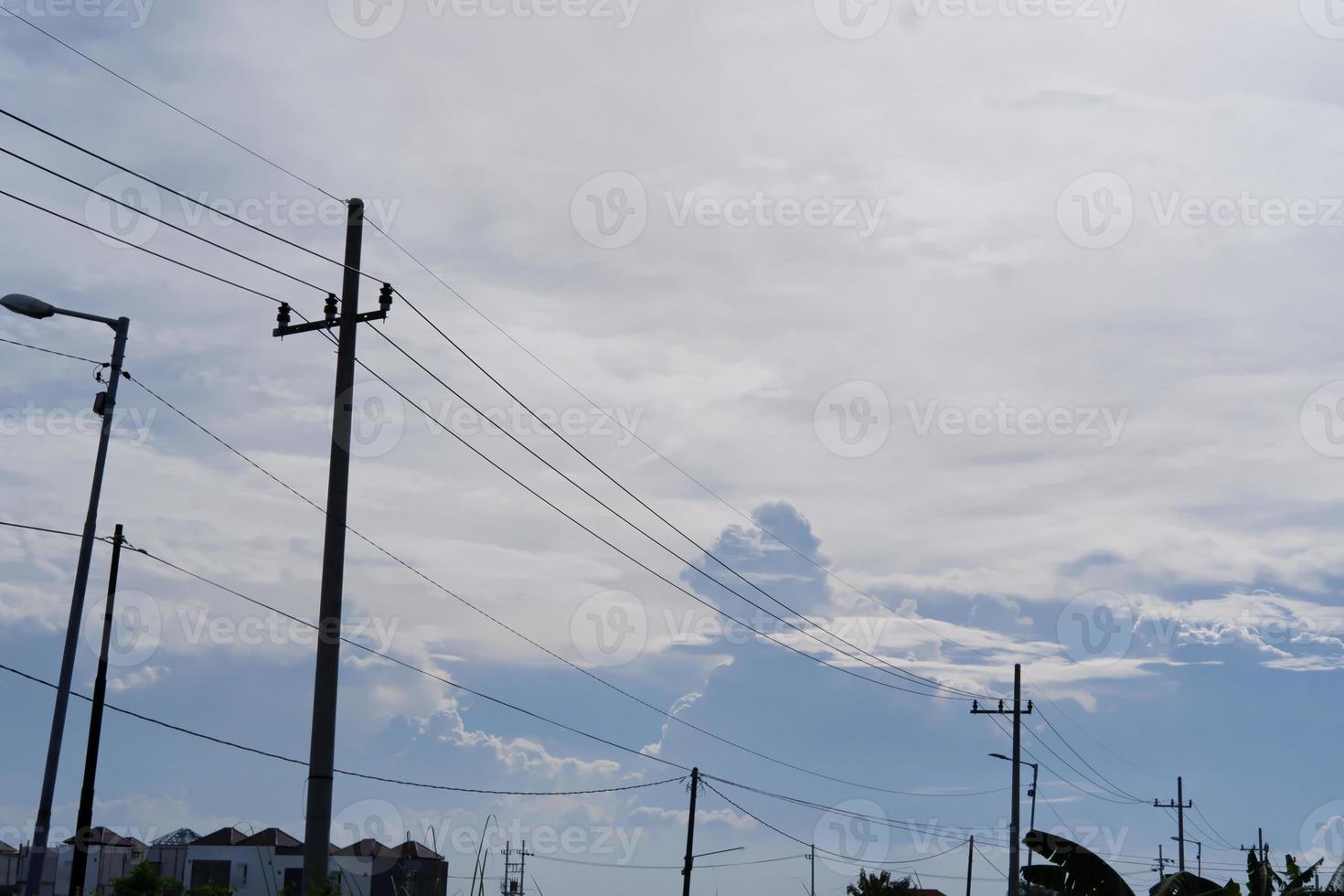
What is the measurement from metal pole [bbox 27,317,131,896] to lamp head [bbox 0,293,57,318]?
97.6 inches

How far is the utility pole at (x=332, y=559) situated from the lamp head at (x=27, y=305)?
11.5ft

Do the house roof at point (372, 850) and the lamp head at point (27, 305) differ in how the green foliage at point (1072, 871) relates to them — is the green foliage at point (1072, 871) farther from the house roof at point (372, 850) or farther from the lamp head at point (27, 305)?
the house roof at point (372, 850)

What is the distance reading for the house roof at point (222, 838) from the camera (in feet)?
330

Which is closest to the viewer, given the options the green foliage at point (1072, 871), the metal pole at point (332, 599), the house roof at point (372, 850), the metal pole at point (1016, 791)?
the metal pole at point (332, 599)

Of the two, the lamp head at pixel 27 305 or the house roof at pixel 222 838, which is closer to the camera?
the lamp head at pixel 27 305

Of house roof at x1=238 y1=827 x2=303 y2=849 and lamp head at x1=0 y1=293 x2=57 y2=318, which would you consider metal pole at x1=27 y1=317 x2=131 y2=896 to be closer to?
lamp head at x1=0 y1=293 x2=57 y2=318

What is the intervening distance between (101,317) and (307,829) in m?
10.2

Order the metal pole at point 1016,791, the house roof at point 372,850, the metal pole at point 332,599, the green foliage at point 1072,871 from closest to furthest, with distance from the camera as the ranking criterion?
the metal pole at point 332,599, the green foliage at point 1072,871, the metal pole at point 1016,791, the house roof at point 372,850

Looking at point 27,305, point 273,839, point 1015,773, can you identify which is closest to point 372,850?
point 273,839

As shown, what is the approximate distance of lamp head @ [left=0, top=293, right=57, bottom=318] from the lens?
1900 centimetres

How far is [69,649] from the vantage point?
68.8 ft

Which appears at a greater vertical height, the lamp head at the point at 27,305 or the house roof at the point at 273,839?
the lamp head at the point at 27,305

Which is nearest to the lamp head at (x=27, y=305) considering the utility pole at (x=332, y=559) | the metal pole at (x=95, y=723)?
the utility pole at (x=332, y=559)

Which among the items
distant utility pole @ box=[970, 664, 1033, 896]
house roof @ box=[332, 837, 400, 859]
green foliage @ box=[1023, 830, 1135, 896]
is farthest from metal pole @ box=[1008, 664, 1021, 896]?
house roof @ box=[332, 837, 400, 859]
